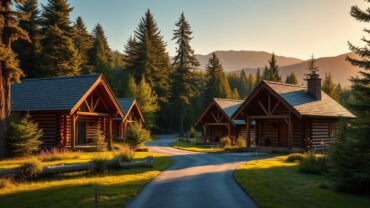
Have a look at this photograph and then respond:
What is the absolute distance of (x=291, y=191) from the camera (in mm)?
13008

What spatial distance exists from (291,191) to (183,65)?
5801 cm

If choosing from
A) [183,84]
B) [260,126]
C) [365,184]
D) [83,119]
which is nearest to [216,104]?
[260,126]

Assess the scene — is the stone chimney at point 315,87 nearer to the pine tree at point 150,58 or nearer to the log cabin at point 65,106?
the log cabin at point 65,106

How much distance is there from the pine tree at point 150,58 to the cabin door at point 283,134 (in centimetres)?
3938

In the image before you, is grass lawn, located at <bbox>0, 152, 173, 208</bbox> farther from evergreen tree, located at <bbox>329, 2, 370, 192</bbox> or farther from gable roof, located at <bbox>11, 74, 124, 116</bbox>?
gable roof, located at <bbox>11, 74, 124, 116</bbox>

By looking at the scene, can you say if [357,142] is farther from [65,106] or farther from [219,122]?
[219,122]

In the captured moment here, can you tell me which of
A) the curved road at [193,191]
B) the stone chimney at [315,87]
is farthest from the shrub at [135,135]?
the stone chimney at [315,87]

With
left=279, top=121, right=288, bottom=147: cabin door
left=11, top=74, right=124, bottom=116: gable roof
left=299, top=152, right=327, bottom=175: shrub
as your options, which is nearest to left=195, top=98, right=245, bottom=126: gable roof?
left=279, top=121, right=288, bottom=147: cabin door

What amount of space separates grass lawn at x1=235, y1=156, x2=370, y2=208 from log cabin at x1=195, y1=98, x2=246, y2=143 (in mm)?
25412

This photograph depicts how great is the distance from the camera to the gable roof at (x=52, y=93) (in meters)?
25.7

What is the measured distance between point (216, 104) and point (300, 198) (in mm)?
32496

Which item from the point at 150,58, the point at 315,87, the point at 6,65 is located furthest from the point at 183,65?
the point at 6,65

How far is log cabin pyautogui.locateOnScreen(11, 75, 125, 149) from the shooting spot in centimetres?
2588

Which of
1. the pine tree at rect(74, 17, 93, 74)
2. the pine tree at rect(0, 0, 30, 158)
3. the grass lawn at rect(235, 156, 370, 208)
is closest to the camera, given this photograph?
the grass lawn at rect(235, 156, 370, 208)
